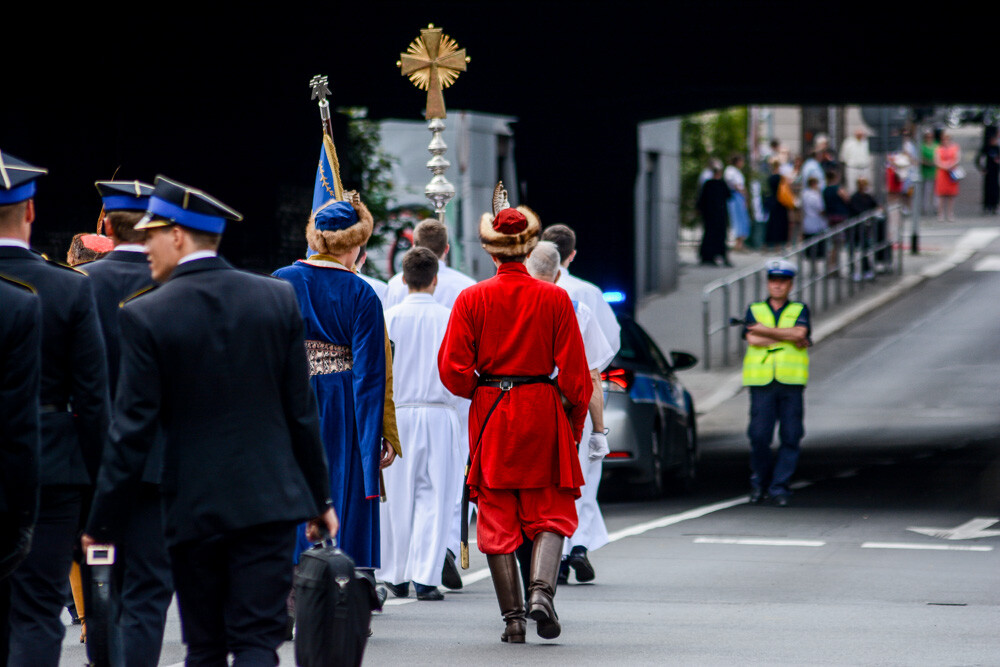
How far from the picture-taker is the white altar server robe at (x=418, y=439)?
907cm

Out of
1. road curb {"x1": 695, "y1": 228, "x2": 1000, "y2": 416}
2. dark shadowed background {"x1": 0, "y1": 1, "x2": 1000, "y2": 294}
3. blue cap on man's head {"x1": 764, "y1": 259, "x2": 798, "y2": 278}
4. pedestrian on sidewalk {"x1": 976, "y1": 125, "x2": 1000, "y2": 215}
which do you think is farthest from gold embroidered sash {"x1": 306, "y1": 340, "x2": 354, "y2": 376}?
pedestrian on sidewalk {"x1": 976, "y1": 125, "x2": 1000, "y2": 215}

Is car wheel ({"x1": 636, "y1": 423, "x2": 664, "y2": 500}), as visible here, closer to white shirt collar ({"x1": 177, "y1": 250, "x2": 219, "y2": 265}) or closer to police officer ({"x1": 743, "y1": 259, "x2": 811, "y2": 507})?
police officer ({"x1": 743, "y1": 259, "x2": 811, "y2": 507})

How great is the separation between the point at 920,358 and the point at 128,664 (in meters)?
20.5

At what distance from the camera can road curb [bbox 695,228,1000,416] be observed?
22.9 metres

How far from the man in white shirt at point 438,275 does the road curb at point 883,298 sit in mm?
11924

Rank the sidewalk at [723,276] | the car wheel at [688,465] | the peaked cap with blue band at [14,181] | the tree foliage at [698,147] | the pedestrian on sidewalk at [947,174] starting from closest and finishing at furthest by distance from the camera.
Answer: the peaked cap with blue band at [14,181], the car wheel at [688,465], the sidewalk at [723,276], the pedestrian on sidewalk at [947,174], the tree foliage at [698,147]

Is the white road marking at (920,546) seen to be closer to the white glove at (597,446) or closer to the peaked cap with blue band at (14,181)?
the white glove at (597,446)

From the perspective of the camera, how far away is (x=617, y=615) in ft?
27.8

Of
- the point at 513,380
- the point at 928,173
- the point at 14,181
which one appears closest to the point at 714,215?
the point at 928,173

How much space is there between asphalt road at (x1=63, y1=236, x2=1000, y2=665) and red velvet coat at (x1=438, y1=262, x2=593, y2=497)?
2.55 feet

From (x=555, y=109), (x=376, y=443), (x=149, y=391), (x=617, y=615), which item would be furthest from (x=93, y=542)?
(x=555, y=109)

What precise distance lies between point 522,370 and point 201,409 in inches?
106

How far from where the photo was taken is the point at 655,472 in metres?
13.8

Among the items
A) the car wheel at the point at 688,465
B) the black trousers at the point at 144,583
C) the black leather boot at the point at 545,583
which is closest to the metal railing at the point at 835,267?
the car wheel at the point at 688,465
